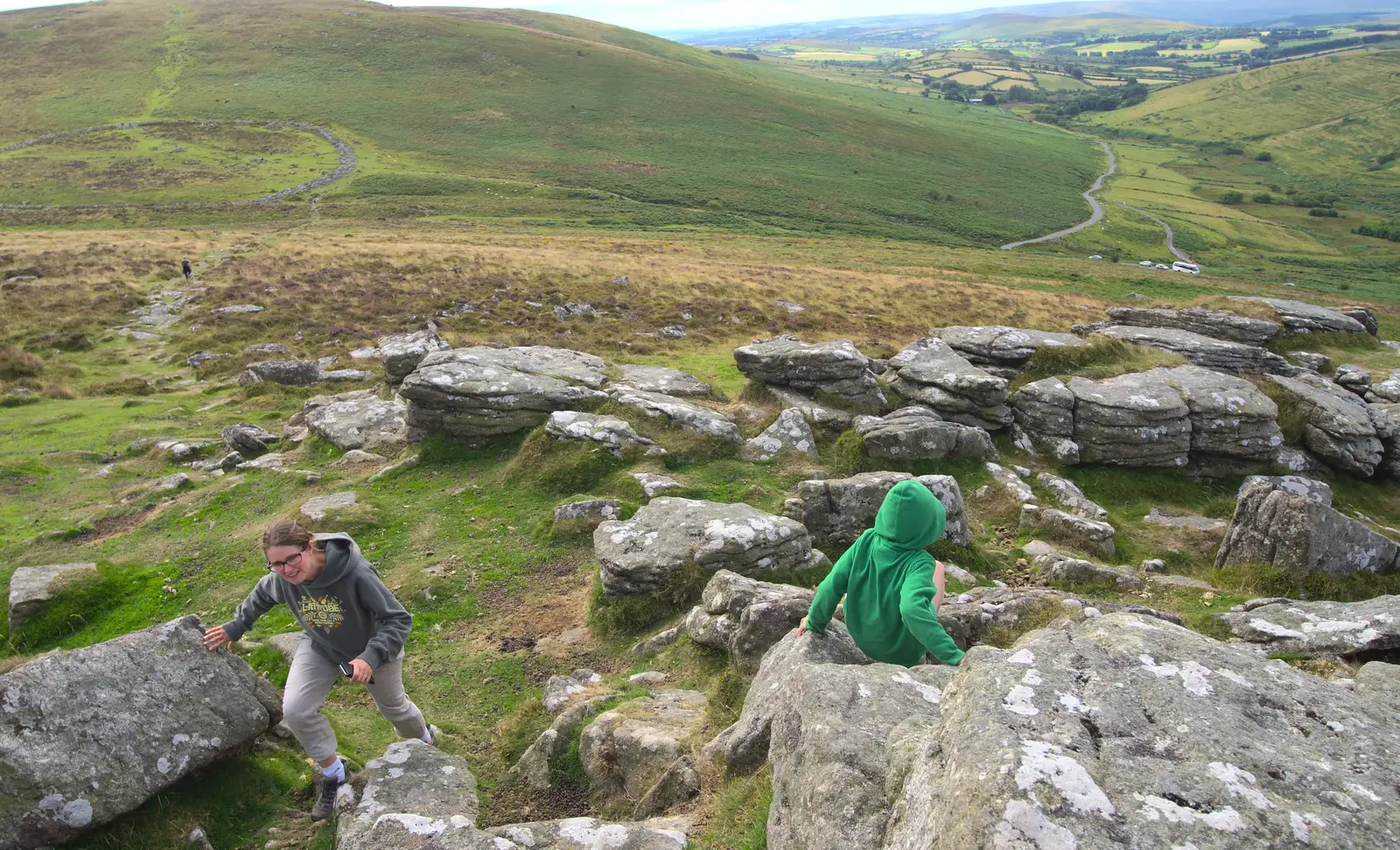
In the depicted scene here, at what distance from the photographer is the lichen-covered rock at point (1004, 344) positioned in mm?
26609

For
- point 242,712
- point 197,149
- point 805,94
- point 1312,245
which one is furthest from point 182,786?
point 805,94

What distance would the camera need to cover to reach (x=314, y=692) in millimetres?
8469

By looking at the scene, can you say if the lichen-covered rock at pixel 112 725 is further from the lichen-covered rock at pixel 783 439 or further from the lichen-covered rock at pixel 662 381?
the lichen-covered rock at pixel 662 381

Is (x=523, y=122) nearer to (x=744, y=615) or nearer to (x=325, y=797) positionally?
(x=744, y=615)

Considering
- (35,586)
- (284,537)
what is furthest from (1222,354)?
(35,586)

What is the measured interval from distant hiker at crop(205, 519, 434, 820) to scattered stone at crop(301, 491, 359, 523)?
949 centimetres

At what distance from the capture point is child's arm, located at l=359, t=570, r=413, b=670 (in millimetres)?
8359

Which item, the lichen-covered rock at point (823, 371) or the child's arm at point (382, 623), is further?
the lichen-covered rock at point (823, 371)

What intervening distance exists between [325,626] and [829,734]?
567 cm

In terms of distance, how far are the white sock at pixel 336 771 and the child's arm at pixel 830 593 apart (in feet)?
18.5

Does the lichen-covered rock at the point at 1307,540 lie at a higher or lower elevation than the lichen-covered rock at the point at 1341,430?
higher

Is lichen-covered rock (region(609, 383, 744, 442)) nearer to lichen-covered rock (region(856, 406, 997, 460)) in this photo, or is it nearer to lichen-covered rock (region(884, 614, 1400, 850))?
lichen-covered rock (region(856, 406, 997, 460))

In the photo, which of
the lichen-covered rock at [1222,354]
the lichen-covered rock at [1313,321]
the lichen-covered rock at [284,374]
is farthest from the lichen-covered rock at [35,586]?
the lichen-covered rock at [1313,321]

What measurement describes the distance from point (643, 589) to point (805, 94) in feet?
666
